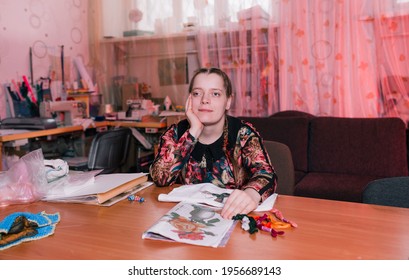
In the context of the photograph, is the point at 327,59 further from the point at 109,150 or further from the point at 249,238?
the point at 249,238

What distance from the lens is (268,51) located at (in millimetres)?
3268

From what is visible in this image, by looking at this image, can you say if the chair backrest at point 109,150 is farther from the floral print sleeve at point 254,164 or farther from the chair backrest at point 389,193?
the chair backrest at point 389,193

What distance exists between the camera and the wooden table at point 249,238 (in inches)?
32.4

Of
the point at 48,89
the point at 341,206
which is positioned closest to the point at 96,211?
the point at 341,206

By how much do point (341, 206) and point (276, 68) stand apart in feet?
7.56

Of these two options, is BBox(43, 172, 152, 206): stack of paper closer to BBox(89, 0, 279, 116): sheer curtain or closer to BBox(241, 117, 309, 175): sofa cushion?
BBox(241, 117, 309, 175): sofa cushion

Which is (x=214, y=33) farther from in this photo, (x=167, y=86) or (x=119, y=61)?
(x=119, y=61)

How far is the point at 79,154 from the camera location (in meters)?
3.42

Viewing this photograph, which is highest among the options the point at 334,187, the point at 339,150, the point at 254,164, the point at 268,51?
the point at 268,51

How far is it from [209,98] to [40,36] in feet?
8.36

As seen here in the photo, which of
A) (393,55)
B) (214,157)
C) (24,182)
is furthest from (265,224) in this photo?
(393,55)

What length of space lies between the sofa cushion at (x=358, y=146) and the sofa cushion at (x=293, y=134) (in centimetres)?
5

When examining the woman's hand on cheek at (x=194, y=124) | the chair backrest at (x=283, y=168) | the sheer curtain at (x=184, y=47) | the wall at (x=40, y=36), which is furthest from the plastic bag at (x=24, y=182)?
the sheer curtain at (x=184, y=47)

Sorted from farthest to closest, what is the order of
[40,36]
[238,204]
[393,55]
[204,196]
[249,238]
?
[40,36], [393,55], [204,196], [238,204], [249,238]
